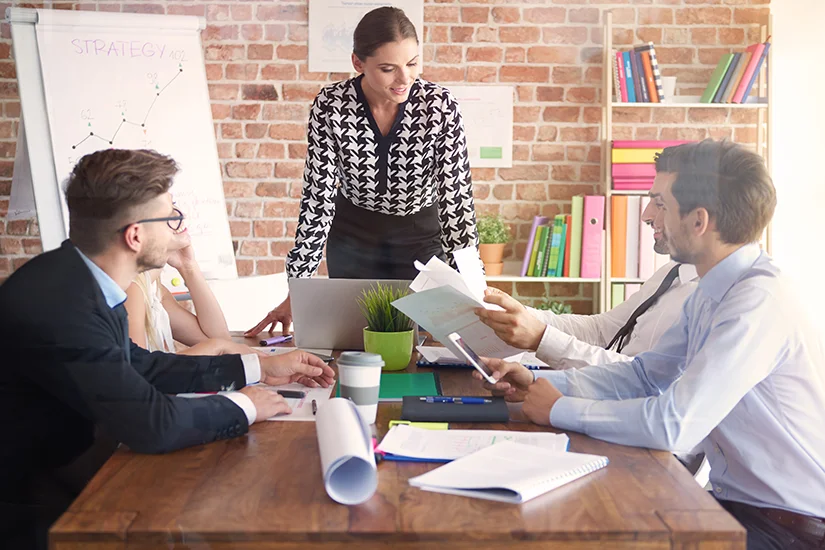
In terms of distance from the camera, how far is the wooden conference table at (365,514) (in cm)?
75

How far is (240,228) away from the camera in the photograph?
1580 mm

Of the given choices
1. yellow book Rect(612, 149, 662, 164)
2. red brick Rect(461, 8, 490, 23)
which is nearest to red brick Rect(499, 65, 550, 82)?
red brick Rect(461, 8, 490, 23)

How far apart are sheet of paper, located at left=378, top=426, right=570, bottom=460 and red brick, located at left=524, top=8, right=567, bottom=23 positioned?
0.94 metres

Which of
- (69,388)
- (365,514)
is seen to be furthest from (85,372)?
(365,514)

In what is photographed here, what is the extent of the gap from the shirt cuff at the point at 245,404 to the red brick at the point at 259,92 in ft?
2.10

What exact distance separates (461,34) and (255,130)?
1.58 ft

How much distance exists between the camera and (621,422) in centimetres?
105

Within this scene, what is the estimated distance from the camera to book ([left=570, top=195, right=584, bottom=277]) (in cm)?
175

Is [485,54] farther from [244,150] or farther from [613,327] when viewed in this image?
[613,327]

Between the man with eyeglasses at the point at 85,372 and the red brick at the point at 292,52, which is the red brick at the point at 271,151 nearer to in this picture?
the red brick at the point at 292,52

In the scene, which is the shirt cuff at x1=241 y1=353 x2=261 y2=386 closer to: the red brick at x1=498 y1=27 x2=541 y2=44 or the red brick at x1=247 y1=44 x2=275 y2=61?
the red brick at x1=247 y1=44 x2=275 y2=61

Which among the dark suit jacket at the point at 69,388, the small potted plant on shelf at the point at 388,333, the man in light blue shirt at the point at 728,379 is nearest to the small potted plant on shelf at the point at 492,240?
the small potted plant on shelf at the point at 388,333

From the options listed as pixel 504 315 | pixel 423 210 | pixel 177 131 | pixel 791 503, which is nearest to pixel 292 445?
pixel 504 315

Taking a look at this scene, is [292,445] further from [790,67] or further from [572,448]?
[790,67]
